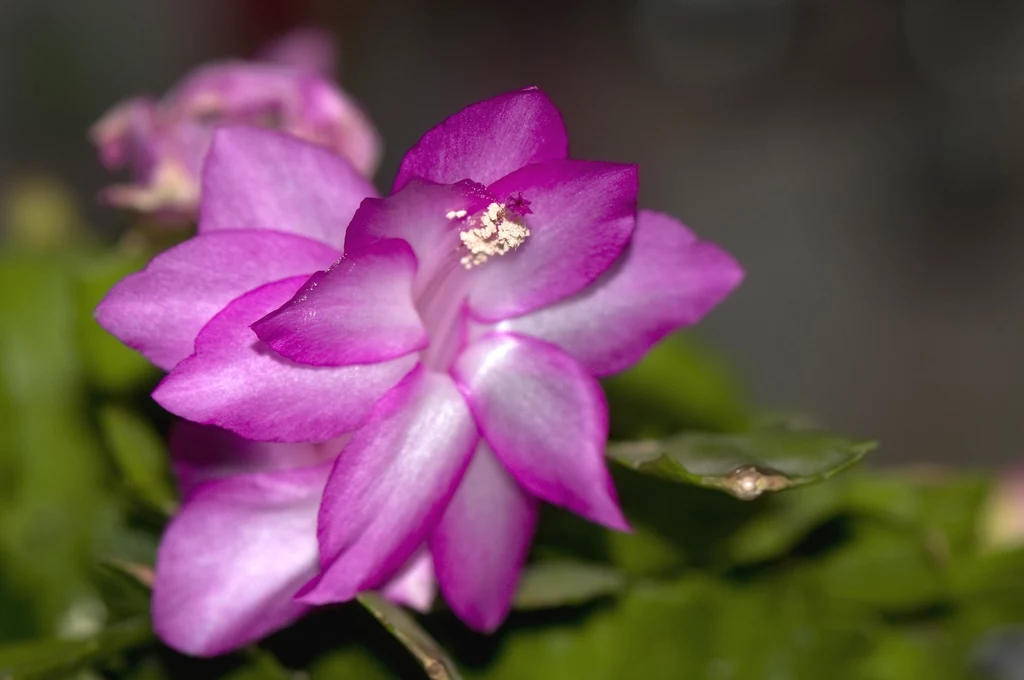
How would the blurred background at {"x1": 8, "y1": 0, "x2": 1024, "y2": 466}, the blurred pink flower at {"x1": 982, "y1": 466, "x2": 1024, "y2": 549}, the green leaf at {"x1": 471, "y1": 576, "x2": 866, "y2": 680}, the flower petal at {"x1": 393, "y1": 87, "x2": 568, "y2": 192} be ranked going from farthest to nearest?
the blurred background at {"x1": 8, "y1": 0, "x2": 1024, "y2": 466} < the blurred pink flower at {"x1": 982, "y1": 466, "x2": 1024, "y2": 549} < the green leaf at {"x1": 471, "y1": 576, "x2": 866, "y2": 680} < the flower petal at {"x1": 393, "y1": 87, "x2": 568, "y2": 192}

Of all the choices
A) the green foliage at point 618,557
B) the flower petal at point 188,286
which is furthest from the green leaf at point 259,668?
the flower petal at point 188,286

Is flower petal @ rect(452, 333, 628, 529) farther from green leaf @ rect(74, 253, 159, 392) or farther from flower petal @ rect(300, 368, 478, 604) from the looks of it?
green leaf @ rect(74, 253, 159, 392)

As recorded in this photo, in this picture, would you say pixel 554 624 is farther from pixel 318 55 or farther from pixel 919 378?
pixel 919 378

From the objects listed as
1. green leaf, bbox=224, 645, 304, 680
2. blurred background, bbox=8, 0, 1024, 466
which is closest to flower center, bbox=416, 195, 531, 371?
green leaf, bbox=224, 645, 304, 680

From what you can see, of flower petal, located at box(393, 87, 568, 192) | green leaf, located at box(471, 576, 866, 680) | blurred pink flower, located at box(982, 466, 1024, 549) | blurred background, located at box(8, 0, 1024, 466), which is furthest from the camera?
blurred background, located at box(8, 0, 1024, 466)

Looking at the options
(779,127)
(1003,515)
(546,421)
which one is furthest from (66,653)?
(779,127)

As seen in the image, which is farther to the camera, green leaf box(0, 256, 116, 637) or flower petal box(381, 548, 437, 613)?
green leaf box(0, 256, 116, 637)

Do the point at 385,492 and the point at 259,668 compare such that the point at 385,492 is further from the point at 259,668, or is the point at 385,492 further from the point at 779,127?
the point at 779,127
